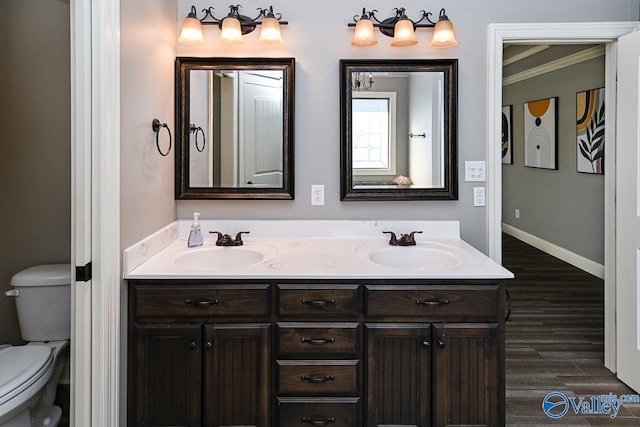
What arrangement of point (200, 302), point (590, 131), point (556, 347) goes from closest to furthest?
point (200, 302), point (556, 347), point (590, 131)

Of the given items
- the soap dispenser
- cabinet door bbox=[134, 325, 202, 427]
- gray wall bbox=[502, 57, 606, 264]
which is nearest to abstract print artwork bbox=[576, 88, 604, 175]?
gray wall bbox=[502, 57, 606, 264]

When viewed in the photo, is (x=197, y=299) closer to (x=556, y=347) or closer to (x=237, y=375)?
(x=237, y=375)

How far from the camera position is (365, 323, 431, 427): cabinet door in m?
1.83

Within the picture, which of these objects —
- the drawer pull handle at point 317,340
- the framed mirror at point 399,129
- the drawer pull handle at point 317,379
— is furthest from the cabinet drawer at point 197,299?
the framed mirror at point 399,129

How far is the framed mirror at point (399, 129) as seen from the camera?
2.46 m

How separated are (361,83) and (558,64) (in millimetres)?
4055

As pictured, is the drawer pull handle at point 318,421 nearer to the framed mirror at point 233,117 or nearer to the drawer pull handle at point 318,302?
the drawer pull handle at point 318,302

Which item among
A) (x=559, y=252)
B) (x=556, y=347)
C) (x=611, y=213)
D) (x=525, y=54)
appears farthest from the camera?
(x=525, y=54)

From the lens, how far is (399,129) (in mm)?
2484

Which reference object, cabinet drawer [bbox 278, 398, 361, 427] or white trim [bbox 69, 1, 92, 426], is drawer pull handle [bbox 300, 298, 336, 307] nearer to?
cabinet drawer [bbox 278, 398, 361, 427]

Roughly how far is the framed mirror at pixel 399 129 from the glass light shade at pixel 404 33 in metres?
0.11

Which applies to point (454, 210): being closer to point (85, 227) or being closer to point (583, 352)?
point (583, 352)

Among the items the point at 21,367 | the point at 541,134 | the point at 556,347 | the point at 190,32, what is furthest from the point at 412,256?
the point at 541,134

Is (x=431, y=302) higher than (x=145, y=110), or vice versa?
(x=145, y=110)
